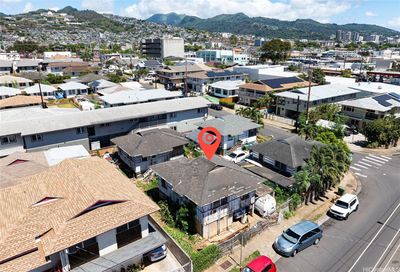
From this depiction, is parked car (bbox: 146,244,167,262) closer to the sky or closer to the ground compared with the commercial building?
closer to the ground

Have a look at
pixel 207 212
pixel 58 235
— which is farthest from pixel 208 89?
pixel 58 235

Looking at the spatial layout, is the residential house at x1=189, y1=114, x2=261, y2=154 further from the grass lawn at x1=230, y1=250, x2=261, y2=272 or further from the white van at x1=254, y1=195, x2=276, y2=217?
the grass lawn at x1=230, y1=250, x2=261, y2=272

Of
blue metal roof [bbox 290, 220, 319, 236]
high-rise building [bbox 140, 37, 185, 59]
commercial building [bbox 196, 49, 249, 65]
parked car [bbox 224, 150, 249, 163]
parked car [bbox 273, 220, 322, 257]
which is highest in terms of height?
high-rise building [bbox 140, 37, 185, 59]

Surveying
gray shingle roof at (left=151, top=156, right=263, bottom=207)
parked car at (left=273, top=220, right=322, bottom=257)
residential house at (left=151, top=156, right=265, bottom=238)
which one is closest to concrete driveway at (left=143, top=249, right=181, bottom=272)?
residential house at (left=151, top=156, right=265, bottom=238)

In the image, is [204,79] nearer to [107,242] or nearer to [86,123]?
[86,123]

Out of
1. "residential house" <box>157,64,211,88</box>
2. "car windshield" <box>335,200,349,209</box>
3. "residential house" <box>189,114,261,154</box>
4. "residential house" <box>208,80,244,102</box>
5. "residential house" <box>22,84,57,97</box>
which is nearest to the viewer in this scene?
"car windshield" <box>335,200,349,209</box>

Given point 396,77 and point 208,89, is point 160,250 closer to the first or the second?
point 208,89

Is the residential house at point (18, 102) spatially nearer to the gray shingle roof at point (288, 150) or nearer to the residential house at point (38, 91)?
the residential house at point (38, 91)

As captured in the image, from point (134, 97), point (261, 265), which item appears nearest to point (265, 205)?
point (261, 265)
